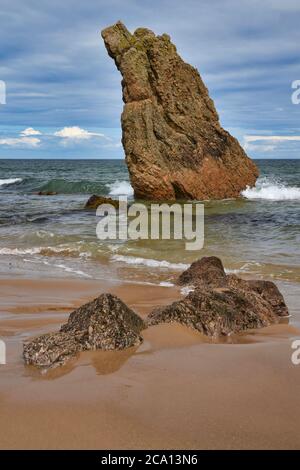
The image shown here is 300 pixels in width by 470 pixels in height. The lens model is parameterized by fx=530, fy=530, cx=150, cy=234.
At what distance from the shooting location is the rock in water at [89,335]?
395 cm

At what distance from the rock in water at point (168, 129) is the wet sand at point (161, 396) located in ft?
59.2

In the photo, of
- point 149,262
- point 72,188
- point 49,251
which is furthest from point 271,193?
point 149,262

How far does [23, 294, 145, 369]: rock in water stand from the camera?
3947 millimetres

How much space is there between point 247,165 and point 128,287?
59.5 feet

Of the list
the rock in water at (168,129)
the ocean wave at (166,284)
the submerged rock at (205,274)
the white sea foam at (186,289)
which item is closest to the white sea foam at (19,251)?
the ocean wave at (166,284)

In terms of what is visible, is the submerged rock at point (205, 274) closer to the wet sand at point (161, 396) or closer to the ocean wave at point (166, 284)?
the ocean wave at point (166, 284)

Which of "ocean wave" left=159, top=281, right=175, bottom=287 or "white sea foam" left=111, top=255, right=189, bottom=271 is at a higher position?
"white sea foam" left=111, top=255, right=189, bottom=271

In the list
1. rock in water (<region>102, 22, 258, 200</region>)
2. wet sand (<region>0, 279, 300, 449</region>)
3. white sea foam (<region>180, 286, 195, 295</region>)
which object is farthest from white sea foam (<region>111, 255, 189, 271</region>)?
rock in water (<region>102, 22, 258, 200</region>)

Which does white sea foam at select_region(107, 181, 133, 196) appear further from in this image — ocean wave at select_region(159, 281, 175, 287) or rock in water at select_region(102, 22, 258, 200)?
ocean wave at select_region(159, 281, 175, 287)

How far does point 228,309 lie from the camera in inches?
205

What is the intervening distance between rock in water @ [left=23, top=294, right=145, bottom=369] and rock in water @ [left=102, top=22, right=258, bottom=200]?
18.2 meters

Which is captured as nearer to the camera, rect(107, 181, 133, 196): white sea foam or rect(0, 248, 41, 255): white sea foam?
rect(0, 248, 41, 255): white sea foam

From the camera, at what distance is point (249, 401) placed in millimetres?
3264
